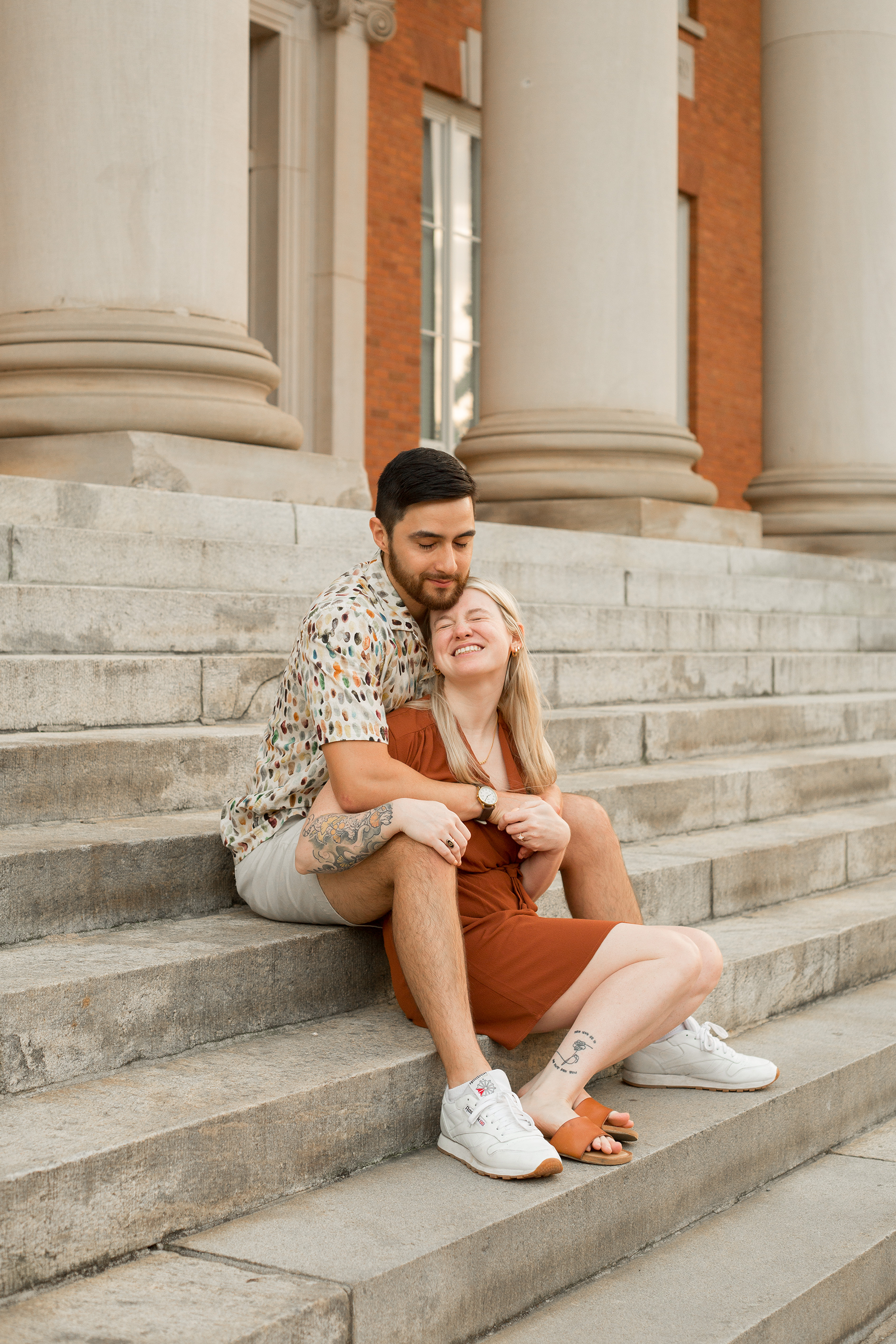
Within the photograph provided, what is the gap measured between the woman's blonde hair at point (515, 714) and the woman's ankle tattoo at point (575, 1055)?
0.57 metres

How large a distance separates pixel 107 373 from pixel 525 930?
128 inches

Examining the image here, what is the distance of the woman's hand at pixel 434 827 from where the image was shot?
114 inches

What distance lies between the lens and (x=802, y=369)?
10062 mm

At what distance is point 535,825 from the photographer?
317 centimetres

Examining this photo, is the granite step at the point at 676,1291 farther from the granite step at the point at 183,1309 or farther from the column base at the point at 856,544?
the column base at the point at 856,544

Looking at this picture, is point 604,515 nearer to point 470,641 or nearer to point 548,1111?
point 470,641

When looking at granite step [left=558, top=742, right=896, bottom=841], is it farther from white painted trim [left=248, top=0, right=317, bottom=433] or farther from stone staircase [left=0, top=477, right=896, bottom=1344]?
white painted trim [left=248, top=0, right=317, bottom=433]

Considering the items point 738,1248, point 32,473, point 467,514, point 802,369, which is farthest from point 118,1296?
point 802,369

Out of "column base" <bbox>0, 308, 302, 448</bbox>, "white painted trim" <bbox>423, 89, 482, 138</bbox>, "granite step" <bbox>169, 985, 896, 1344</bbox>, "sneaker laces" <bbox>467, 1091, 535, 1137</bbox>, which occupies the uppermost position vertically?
"white painted trim" <bbox>423, 89, 482, 138</bbox>

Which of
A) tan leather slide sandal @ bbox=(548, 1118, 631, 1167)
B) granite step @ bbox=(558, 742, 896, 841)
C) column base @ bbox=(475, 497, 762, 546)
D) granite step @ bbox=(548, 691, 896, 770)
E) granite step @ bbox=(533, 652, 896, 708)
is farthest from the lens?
column base @ bbox=(475, 497, 762, 546)

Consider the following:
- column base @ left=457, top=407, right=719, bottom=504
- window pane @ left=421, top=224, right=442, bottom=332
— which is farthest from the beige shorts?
window pane @ left=421, top=224, right=442, bottom=332

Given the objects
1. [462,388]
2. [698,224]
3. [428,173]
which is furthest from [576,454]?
[698,224]

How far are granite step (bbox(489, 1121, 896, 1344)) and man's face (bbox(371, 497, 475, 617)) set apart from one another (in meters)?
1.40

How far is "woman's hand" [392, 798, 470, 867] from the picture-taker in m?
2.89
